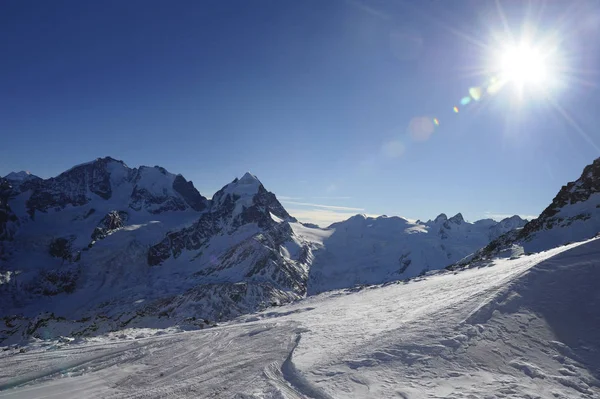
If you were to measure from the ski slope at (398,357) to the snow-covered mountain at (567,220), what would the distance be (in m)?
28.0

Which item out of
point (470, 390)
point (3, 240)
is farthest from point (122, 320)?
point (3, 240)

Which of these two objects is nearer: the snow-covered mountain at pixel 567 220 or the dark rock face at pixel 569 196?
the snow-covered mountain at pixel 567 220

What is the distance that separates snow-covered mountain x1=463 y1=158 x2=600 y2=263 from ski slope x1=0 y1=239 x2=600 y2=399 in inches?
1102

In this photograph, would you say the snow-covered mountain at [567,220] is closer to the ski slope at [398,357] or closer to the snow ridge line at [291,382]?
the ski slope at [398,357]

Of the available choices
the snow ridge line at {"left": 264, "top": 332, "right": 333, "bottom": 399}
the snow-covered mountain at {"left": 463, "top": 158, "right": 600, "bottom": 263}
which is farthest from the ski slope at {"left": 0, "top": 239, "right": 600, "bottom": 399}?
the snow-covered mountain at {"left": 463, "top": 158, "right": 600, "bottom": 263}

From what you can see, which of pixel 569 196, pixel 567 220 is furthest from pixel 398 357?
pixel 569 196

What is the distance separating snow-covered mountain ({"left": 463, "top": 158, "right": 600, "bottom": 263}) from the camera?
132 feet

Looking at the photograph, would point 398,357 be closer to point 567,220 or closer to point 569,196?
point 567,220

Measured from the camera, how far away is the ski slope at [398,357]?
802 centimetres

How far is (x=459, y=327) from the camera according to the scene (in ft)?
35.0

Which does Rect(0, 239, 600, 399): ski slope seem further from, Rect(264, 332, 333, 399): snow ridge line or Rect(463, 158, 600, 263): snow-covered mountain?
Rect(463, 158, 600, 263): snow-covered mountain

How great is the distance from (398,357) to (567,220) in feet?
166

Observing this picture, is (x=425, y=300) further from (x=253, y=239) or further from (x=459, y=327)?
(x=253, y=239)

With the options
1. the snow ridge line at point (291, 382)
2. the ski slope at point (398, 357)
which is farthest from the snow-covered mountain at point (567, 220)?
the snow ridge line at point (291, 382)
